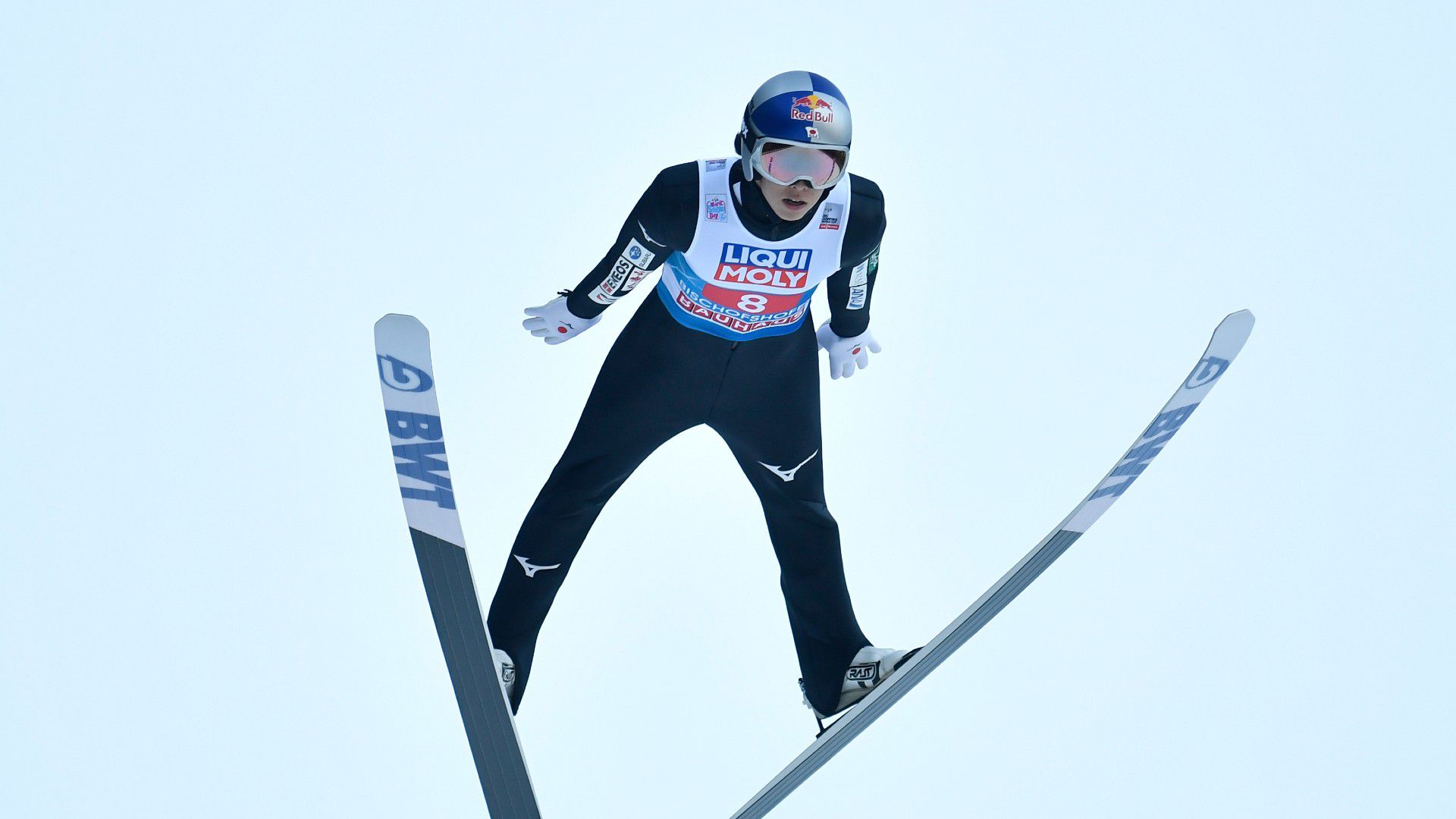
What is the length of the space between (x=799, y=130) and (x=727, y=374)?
22.5 inches

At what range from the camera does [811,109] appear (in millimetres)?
2289

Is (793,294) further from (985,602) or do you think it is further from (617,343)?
(985,602)

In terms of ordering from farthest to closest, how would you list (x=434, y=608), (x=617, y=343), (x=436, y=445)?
(x=617, y=343), (x=434, y=608), (x=436, y=445)

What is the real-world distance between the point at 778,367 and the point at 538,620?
78 centimetres

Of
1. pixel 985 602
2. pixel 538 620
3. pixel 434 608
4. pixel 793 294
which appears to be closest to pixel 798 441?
pixel 793 294

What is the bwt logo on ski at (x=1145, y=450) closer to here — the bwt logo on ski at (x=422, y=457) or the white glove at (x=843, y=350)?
the white glove at (x=843, y=350)

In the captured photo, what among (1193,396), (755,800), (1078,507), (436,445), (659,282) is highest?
(659,282)

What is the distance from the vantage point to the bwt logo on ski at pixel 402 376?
200cm

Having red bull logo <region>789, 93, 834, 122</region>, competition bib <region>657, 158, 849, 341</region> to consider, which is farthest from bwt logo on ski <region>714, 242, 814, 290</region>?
red bull logo <region>789, 93, 834, 122</region>

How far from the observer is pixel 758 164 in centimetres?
234

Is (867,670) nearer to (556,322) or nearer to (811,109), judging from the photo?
(556,322)

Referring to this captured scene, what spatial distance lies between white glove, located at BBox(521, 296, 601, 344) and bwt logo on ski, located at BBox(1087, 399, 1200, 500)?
1.15 m

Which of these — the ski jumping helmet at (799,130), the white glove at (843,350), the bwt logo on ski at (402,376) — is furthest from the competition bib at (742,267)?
the bwt logo on ski at (402,376)

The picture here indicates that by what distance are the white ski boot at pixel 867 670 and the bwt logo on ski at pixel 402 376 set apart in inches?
49.8
